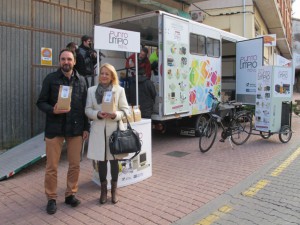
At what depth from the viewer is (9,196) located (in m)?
4.79

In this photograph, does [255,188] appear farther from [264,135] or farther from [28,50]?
[28,50]

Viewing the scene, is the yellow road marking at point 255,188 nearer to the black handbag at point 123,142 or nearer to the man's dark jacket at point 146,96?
the black handbag at point 123,142

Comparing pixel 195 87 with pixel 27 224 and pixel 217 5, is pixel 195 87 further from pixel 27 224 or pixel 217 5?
pixel 217 5

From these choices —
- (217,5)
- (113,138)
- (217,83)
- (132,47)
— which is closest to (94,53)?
(132,47)

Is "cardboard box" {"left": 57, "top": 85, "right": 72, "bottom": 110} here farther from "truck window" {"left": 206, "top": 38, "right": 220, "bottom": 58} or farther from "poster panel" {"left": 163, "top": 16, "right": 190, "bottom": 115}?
"truck window" {"left": 206, "top": 38, "right": 220, "bottom": 58}

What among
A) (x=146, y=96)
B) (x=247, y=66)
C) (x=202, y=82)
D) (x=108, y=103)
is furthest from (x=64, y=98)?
(x=247, y=66)

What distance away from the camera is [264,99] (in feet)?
28.5

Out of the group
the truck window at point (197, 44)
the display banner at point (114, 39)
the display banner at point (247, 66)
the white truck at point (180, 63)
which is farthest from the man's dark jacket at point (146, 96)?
the display banner at point (247, 66)

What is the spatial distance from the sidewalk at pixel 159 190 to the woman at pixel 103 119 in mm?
424

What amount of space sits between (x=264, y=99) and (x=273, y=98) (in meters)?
0.24

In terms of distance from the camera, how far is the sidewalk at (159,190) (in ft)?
13.4

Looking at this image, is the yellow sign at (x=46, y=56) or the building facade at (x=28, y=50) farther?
the yellow sign at (x=46, y=56)

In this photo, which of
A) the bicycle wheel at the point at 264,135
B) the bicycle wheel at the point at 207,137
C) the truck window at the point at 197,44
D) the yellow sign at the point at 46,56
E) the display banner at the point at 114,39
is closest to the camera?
the display banner at the point at 114,39

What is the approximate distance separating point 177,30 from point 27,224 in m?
5.37
